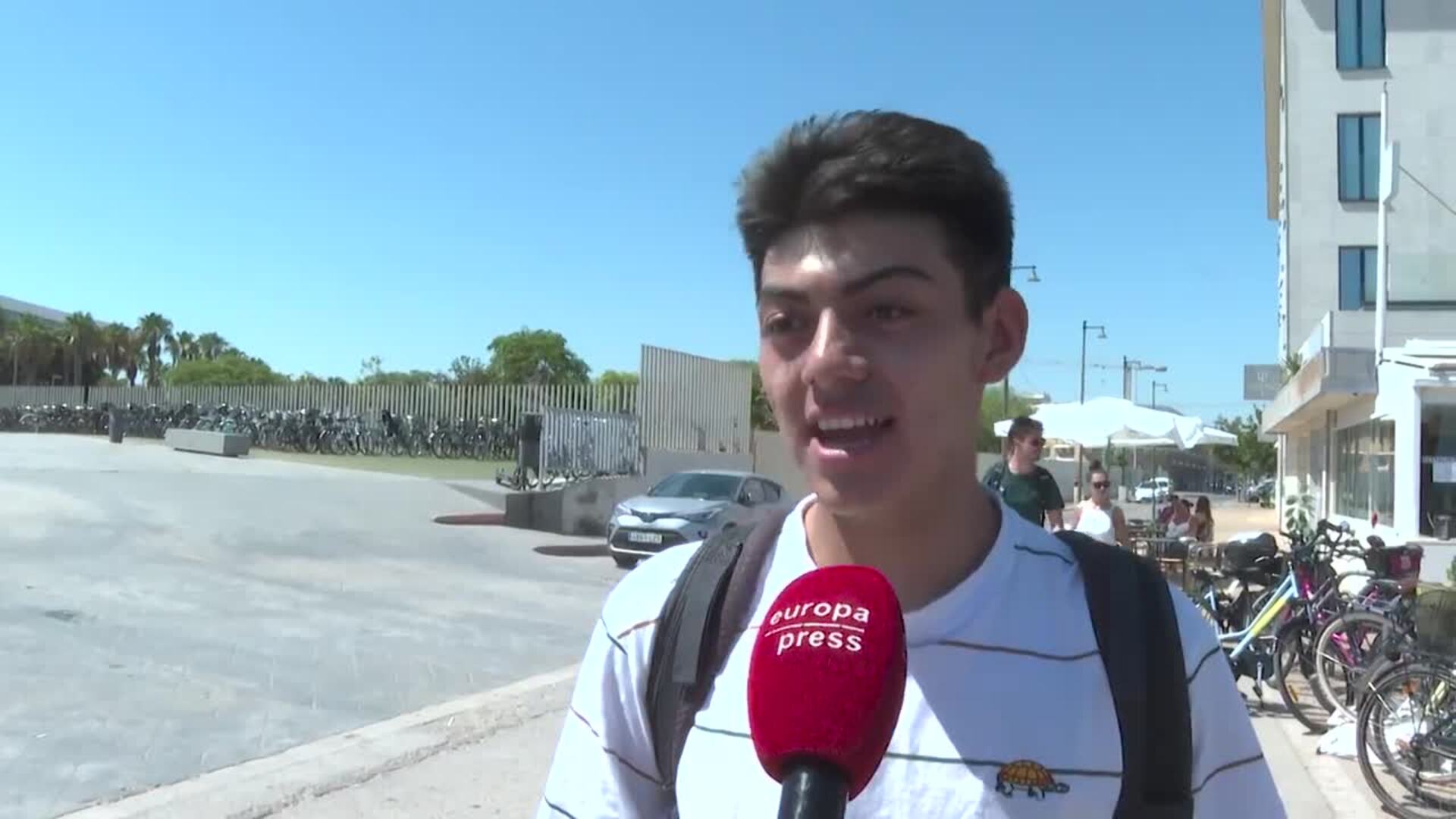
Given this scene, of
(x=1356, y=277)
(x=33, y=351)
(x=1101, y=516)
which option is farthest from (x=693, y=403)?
(x=33, y=351)

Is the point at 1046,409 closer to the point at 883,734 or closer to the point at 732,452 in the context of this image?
the point at 732,452

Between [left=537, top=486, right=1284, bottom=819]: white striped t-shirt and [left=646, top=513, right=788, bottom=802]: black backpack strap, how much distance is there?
0.01 metres

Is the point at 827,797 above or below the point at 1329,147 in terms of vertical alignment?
below

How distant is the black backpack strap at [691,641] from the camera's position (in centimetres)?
153

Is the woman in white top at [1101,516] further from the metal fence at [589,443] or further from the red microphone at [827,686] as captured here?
the metal fence at [589,443]

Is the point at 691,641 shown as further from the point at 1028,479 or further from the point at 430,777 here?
the point at 1028,479

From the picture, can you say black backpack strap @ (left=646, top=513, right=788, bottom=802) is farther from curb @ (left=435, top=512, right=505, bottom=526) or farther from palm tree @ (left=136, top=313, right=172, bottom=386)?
palm tree @ (left=136, top=313, right=172, bottom=386)

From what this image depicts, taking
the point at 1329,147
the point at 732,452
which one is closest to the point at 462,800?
the point at 732,452

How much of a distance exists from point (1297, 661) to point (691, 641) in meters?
7.38

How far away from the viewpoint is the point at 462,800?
228 inches

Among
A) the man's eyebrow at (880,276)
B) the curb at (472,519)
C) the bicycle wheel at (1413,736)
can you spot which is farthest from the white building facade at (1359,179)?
the man's eyebrow at (880,276)

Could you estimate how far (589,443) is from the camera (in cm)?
2348

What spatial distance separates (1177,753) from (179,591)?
1142 centimetres

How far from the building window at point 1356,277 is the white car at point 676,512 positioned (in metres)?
19.9
